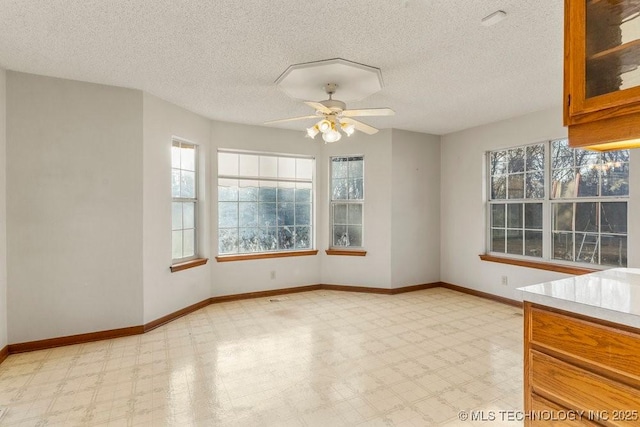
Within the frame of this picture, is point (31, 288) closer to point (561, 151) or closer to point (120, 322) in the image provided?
point (120, 322)

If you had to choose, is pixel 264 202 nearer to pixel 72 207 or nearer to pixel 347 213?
pixel 347 213

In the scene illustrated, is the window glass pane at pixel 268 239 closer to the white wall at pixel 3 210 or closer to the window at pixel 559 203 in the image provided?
the white wall at pixel 3 210

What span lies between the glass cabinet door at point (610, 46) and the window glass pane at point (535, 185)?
3290 millimetres

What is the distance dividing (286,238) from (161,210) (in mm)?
2021

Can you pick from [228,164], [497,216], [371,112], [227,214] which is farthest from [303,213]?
[497,216]

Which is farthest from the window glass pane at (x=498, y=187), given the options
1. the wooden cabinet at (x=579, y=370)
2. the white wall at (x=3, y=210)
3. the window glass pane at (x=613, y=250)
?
the white wall at (x=3, y=210)

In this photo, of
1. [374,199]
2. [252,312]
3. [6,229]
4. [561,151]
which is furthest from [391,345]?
[6,229]

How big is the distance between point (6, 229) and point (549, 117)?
6095mm

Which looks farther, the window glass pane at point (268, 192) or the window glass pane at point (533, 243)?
the window glass pane at point (268, 192)

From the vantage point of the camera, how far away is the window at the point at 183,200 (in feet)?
13.7

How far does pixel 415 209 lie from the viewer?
540 centimetres

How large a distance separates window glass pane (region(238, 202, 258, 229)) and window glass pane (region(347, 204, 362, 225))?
154 centimetres

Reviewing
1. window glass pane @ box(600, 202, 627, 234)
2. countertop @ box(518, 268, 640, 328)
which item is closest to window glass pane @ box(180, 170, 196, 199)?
countertop @ box(518, 268, 640, 328)

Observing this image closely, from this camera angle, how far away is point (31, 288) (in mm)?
3129
